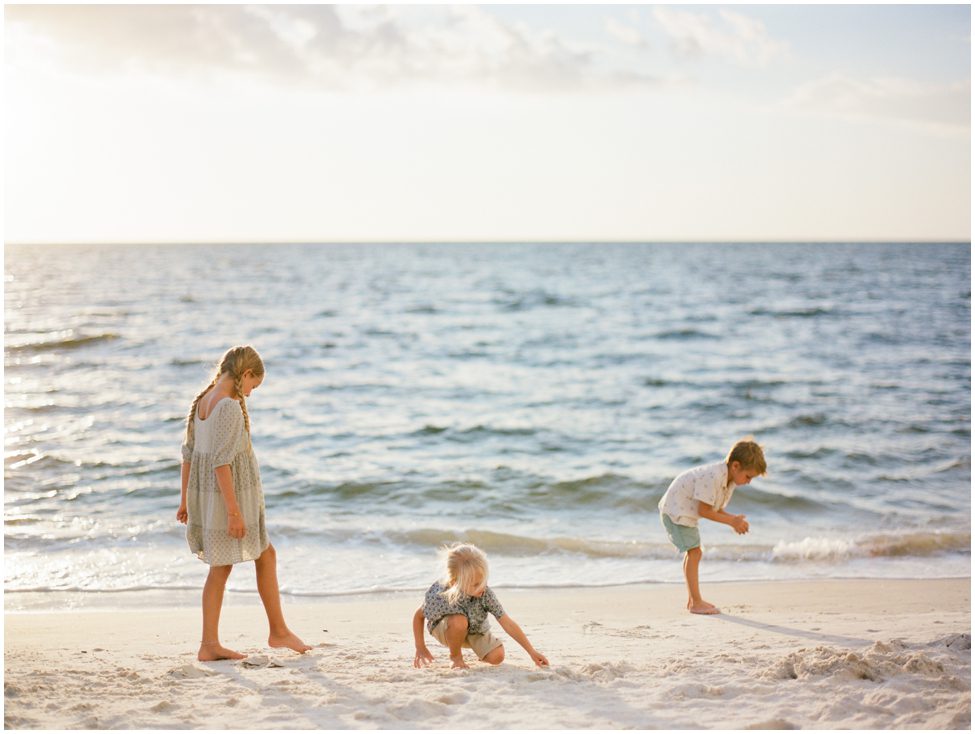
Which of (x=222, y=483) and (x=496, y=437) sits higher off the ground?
(x=222, y=483)

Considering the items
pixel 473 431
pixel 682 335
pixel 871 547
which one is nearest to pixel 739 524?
pixel 871 547

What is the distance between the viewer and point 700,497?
233 inches

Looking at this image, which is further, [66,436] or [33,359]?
[33,359]

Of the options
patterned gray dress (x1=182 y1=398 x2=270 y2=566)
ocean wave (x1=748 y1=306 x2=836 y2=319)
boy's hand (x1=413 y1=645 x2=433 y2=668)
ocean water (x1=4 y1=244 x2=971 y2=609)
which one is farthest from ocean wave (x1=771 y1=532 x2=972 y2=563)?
ocean wave (x1=748 y1=306 x2=836 y2=319)

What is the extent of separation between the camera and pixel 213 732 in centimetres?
383

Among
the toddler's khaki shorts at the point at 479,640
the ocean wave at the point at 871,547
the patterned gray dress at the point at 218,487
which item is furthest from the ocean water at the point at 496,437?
the toddler's khaki shorts at the point at 479,640

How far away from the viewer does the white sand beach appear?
156 inches

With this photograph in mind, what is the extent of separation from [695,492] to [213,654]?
3024 mm

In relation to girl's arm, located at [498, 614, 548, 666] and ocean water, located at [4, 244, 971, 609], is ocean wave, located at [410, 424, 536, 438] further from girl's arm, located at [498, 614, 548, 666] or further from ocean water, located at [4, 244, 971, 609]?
girl's arm, located at [498, 614, 548, 666]

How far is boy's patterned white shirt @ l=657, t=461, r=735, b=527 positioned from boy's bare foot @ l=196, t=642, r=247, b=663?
2760 mm

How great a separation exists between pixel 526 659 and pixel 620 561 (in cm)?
305

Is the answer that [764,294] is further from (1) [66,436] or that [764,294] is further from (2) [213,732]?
(2) [213,732]

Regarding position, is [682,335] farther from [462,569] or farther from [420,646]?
[462,569]

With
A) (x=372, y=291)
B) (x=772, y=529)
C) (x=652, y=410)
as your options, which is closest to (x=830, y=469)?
(x=772, y=529)
